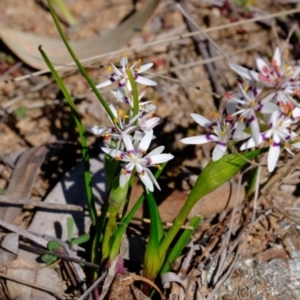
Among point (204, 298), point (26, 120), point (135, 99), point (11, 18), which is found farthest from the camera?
point (11, 18)

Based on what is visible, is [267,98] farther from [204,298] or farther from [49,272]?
[49,272]

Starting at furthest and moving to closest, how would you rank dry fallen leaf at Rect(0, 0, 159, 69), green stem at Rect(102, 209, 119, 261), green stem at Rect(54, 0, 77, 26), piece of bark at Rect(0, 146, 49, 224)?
green stem at Rect(54, 0, 77, 26) → dry fallen leaf at Rect(0, 0, 159, 69) → piece of bark at Rect(0, 146, 49, 224) → green stem at Rect(102, 209, 119, 261)

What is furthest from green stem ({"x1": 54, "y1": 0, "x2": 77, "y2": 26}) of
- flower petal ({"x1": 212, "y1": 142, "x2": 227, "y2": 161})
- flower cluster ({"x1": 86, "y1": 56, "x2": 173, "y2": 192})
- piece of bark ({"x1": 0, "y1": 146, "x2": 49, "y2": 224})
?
flower petal ({"x1": 212, "y1": 142, "x2": 227, "y2": 161})

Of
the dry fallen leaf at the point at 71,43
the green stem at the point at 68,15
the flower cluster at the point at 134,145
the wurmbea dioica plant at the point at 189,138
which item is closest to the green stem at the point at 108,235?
the wurmbea dioica plant at the point at 189,138

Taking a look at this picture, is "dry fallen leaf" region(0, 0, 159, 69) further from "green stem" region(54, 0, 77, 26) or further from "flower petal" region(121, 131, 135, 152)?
"flower petal" region(121, 131, 135, 152)

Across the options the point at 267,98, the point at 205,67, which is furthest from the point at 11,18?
the point at 267,98

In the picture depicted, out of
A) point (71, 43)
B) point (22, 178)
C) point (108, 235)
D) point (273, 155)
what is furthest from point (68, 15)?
point (273, 155)

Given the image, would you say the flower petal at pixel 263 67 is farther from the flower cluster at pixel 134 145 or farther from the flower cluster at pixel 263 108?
the flower cluster at pixel 134 145
